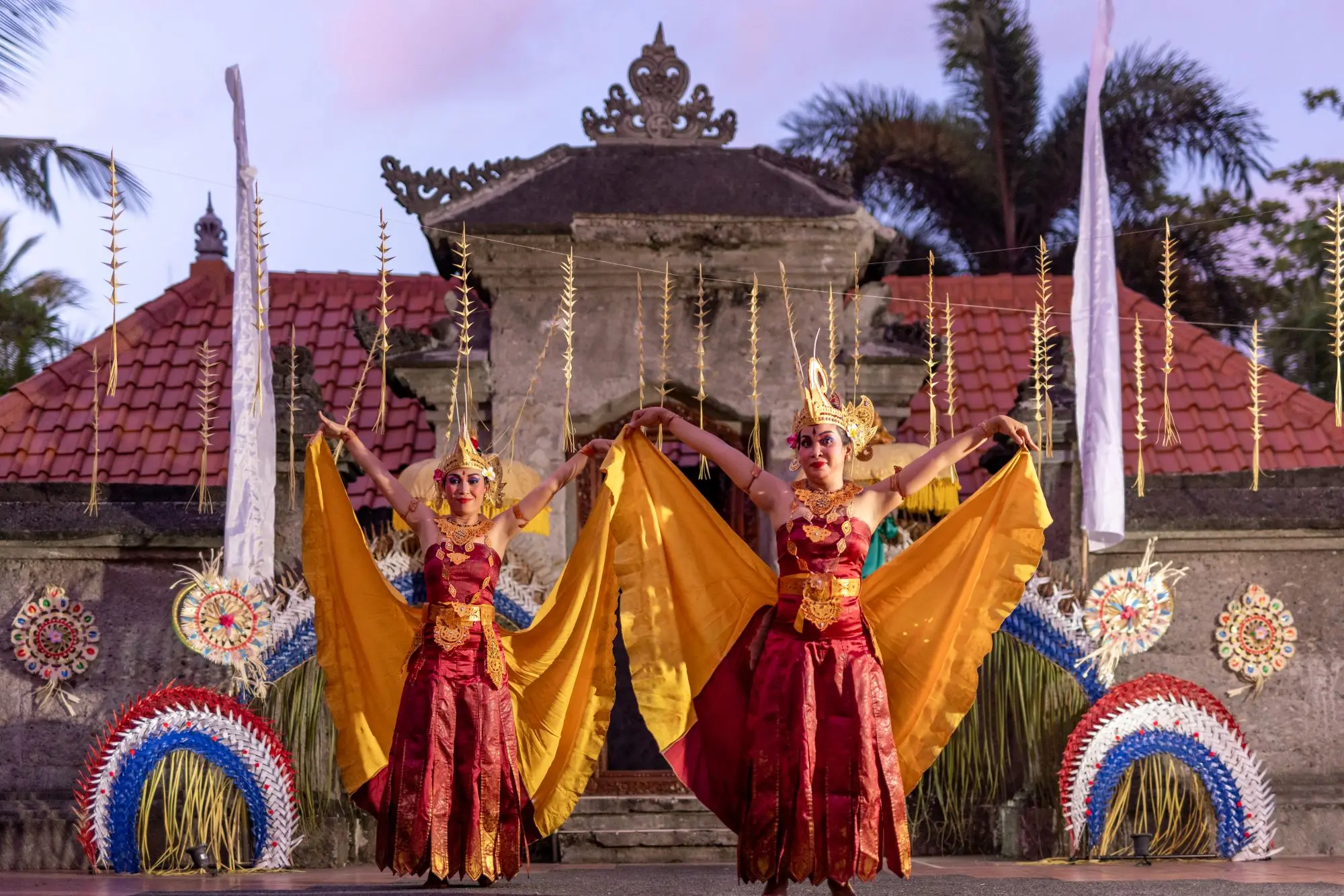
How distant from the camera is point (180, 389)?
1188cm

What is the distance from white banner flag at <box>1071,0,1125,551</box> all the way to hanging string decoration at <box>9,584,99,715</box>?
17.6 ft

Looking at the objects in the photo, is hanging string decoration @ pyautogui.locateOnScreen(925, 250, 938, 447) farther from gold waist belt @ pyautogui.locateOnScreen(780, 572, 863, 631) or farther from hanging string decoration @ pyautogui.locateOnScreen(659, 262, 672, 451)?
gold waist belt @ pyautogui.locateOnScreen(780, 572, 863, 631)

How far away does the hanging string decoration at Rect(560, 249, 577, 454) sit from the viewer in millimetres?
8340

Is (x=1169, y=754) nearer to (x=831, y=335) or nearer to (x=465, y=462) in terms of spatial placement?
Result: (x=831, y=335)

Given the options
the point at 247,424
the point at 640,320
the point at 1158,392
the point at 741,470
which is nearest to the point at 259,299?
the point at 247,424

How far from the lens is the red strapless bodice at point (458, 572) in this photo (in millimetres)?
6703

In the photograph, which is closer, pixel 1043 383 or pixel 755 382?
pixel 755 382

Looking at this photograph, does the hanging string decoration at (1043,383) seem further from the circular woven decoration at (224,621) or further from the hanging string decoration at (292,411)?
the circular woven decoration at (224,621)

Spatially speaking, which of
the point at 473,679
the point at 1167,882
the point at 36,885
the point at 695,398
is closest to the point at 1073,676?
the point at 1167,882

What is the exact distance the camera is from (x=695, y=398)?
9195 millimetres

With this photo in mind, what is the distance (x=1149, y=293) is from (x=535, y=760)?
38.8 feet

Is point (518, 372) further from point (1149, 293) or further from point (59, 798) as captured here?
point (1149, 293)

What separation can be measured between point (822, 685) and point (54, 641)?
4.77 m

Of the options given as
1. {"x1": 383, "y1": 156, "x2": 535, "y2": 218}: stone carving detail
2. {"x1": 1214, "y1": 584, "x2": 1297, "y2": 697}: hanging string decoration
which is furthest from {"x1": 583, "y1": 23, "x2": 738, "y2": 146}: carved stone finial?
{"x1": 1214, "y1": 584, "x2": 1297, "y2": 697}: hanging string decoration
